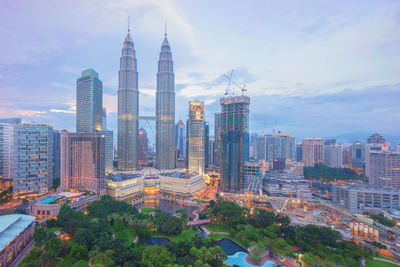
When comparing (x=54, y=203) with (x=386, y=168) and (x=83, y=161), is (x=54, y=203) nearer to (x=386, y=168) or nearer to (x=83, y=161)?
(x=83, y=161)

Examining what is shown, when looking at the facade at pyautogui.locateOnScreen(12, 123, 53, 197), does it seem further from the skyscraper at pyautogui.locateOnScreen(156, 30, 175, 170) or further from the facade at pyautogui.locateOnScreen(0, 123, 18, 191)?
the skyscraper at pyautogui.locateOnScreen(156, 30, 175, 170)

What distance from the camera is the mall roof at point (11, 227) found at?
30409 millimetres

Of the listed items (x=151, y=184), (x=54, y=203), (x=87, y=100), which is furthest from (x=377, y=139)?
(x=87, y=100)

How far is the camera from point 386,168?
75750mm

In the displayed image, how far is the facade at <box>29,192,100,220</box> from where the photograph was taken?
49031 millimetres

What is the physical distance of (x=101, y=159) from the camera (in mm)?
68812

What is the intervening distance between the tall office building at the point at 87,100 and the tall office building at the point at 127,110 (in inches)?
487

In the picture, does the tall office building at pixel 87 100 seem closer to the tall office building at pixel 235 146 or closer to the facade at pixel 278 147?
the tall office building at pixel 235 146

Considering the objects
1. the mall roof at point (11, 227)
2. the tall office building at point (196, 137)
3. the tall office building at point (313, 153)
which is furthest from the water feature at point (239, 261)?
the tall office building at point (313, 153)

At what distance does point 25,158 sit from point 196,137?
225 feet

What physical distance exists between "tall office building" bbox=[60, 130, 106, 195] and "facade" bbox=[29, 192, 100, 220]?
7.49 m

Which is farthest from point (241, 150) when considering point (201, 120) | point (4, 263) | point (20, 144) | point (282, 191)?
point (20, 144)

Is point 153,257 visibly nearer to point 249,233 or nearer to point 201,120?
point 249,233

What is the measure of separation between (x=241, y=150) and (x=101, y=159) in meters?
52.4
